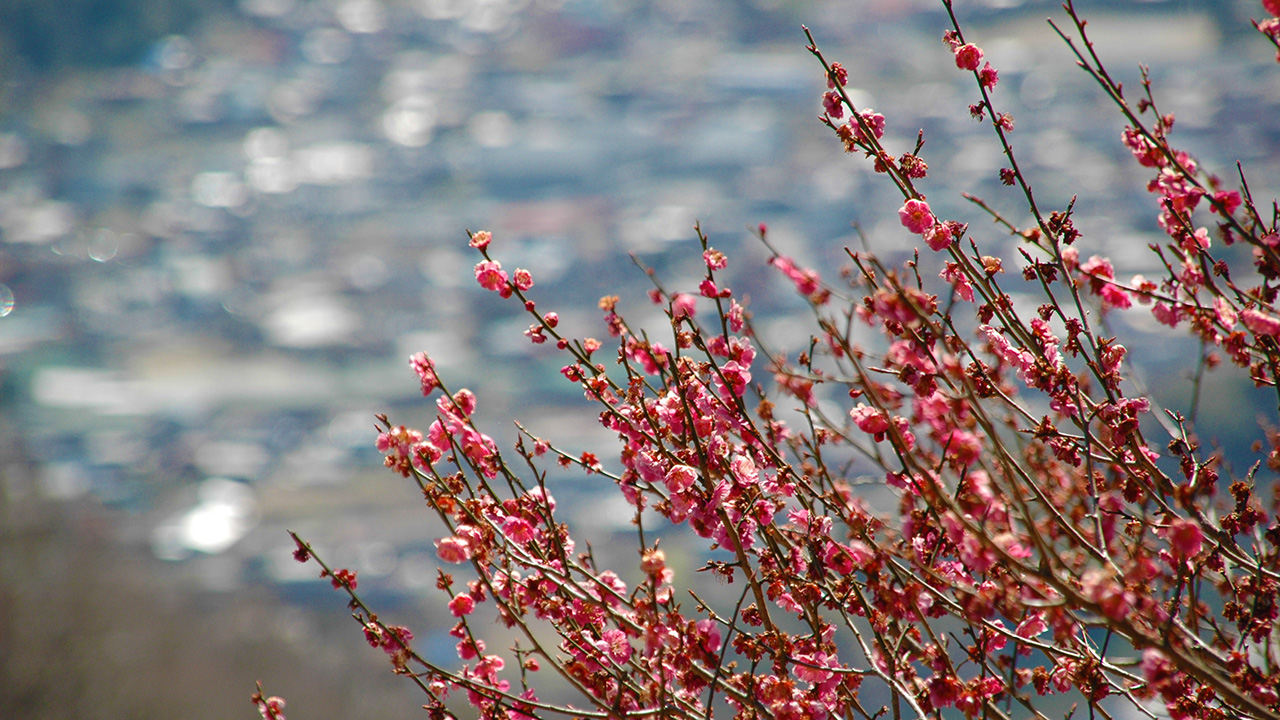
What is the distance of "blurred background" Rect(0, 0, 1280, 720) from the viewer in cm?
4700

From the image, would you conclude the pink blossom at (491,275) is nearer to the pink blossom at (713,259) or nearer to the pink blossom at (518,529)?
the pink blossom at (713,259)

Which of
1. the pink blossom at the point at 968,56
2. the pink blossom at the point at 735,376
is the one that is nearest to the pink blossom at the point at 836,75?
the pink blossom at the point at 968,56

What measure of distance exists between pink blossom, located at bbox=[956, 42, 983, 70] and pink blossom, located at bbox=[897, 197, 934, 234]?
0.53 meters

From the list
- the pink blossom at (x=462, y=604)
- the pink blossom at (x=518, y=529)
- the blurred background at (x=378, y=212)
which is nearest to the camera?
the pink blossom at (x=462, y=604)

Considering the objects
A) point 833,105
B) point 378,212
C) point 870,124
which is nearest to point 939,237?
point 870,124

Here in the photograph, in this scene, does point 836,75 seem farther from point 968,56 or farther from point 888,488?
point 888,488

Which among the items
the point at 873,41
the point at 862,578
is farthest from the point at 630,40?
the point at 862,578

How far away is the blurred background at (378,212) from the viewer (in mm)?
47000

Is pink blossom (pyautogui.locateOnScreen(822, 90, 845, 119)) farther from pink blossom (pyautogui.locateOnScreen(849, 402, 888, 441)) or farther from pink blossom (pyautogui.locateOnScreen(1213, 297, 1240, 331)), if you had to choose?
pink blossom (pyautogui.locateOnScreen(1213, 297, 1240, 331))

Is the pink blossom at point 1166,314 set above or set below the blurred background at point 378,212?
below

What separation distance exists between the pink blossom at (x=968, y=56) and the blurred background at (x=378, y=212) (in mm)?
30599

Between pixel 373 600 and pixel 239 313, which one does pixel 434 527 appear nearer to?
pixel 373 600

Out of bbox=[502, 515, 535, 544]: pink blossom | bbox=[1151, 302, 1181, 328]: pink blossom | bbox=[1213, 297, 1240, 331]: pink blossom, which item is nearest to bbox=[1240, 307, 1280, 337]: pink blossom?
bbox=[1213, 297, 1240, 331]: pink blossom

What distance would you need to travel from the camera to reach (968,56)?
3.39m
